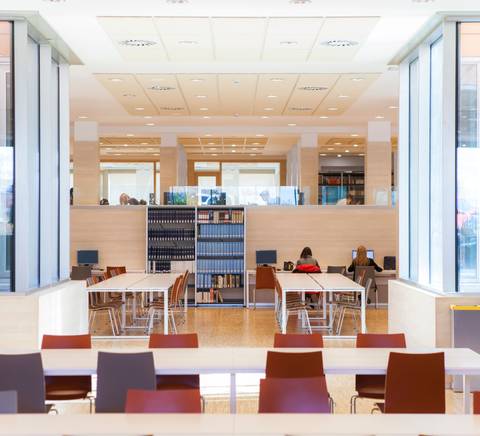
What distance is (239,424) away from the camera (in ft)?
12.8

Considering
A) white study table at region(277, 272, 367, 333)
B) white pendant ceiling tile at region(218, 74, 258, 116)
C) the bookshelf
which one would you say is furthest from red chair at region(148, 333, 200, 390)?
the bookshelf

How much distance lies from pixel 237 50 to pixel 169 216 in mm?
6766

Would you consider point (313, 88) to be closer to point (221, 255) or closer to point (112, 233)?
point (221, 255)

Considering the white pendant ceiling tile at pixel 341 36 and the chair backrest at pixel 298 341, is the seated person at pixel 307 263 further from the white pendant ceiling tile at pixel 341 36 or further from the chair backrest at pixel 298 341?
→ the chair backrest at pixel 298 341

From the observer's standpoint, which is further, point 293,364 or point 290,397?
point 293,364

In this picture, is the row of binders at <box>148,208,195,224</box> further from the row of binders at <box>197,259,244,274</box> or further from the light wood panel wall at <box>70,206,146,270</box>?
the row of binders at <box>197,259,244,274</box>

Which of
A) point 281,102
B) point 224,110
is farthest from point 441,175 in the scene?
point 224,110

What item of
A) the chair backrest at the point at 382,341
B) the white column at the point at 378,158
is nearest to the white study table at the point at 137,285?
the chair backrest at the point at 382,341

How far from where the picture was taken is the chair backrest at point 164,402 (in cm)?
419

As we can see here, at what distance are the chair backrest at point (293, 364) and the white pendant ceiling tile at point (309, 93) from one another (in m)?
6.91

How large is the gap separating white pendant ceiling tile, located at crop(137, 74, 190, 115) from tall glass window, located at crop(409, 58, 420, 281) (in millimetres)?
3636

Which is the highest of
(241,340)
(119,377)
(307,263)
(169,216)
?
(169,216)

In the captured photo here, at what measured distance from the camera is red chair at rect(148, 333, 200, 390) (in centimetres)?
613

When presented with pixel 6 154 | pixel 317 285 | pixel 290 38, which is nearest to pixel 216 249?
pixel 317 285
